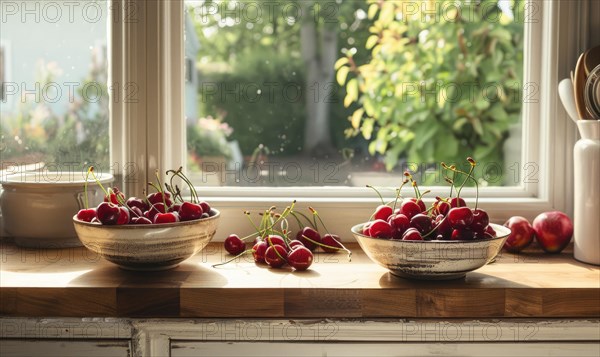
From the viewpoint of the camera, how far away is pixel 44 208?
1.37m

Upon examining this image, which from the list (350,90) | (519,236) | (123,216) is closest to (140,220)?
(123,216)

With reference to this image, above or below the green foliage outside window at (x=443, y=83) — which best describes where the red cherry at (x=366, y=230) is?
below

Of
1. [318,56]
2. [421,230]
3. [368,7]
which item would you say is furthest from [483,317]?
[368,7]

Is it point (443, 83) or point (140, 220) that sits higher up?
point (443, 83)

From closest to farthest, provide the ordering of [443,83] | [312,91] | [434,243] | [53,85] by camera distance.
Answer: [434,243], [53,85], [312,91], [443,83]

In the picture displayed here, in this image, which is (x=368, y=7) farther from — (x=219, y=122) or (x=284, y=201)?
(x=284, y=201)

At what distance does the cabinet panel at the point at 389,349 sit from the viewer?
111 cm

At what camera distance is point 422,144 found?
2383mm

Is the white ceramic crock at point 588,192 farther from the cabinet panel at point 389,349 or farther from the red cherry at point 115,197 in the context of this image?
the red cherry at point 115,197

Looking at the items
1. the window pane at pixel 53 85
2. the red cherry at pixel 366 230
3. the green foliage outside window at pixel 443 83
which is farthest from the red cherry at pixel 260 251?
the green foliage outside window at pixel 443 83

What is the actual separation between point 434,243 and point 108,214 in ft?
1.76

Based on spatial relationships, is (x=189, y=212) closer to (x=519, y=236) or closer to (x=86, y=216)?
(x=86, y=216)

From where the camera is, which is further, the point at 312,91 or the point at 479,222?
the point at 312,91

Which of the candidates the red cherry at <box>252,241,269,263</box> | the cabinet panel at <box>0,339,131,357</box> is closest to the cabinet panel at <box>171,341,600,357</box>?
the cabinet panel at <box>0,339,131,357</box>
